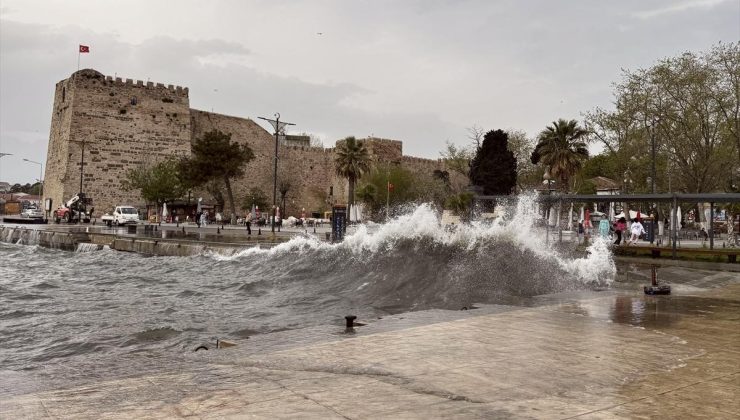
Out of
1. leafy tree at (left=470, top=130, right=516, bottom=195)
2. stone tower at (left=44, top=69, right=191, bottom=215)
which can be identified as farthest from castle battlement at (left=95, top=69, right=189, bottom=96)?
leafy tree at (left=470, top=130, right=516, bottom=195)

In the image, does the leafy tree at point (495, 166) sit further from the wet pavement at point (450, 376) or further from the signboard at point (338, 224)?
the wet pavement at point (450, 376)

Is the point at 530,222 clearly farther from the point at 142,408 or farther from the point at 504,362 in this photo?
the point at 142,408

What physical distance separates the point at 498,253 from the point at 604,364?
391 inches

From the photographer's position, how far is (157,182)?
152ft

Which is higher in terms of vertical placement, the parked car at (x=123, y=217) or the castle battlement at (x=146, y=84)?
the castle battlement at (x=146, y=84)

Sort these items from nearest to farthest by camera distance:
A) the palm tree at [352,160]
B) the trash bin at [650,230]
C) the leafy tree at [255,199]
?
the trash bin at [650,230] < the palm tree at [352,160] < the leafy tree at [255,199]

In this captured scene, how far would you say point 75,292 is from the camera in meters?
14.8

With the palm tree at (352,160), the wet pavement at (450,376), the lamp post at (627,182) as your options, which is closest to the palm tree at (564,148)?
the lamp post at (627,182)

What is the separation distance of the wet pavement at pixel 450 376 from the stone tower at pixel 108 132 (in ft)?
150

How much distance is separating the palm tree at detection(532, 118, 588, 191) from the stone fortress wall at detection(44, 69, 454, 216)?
20.5 meters

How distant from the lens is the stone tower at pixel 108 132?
47406 mm

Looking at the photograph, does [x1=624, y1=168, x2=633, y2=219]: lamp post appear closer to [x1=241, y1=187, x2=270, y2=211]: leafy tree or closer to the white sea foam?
the white sea foam

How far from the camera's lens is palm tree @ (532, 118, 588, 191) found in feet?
140

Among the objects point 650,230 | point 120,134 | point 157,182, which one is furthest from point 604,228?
point 120,134
